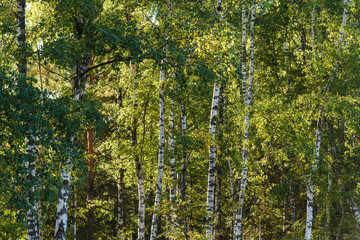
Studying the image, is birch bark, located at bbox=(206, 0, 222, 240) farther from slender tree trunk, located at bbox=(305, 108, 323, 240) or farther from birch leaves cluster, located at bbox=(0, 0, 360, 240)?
slender tree trunk, located at bbox=(305, 108, 323, 240)

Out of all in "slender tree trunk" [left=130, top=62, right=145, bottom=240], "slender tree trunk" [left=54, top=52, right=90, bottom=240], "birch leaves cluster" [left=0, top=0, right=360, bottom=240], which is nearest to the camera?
"birch leaves cluster" [left=0, top=0, right=360, bottom=240]

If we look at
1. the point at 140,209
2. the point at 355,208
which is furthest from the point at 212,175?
the point at 355,208

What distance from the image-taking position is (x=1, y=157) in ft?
23.0

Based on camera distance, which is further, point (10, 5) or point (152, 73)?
point (152, 73)

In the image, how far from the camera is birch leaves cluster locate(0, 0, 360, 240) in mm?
7594

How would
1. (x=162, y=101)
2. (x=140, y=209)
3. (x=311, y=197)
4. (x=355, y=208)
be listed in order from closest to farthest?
(x=162, y=101)
(x=311, y=197)
(x=140, y=209)
(x=355, y=208)

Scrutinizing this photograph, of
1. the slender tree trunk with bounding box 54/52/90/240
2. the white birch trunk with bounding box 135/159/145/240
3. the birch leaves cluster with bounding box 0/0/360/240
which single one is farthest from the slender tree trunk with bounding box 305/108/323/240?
the slender tree trunk with bounding box 54/52/90/240

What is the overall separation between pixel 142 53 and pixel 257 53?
29.8ft

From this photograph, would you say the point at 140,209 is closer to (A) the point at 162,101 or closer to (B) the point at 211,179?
(A) the point at 162,101

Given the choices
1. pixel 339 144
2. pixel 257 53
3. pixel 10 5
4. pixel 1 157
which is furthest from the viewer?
pixel 339 144

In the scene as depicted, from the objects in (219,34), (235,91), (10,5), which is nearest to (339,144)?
(235,91)

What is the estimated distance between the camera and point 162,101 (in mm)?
12867

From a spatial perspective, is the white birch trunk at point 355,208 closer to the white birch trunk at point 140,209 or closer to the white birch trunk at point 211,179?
the white birch trunk at point 211,179

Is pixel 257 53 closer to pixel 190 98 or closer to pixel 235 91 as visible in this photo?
pixel 235 91
